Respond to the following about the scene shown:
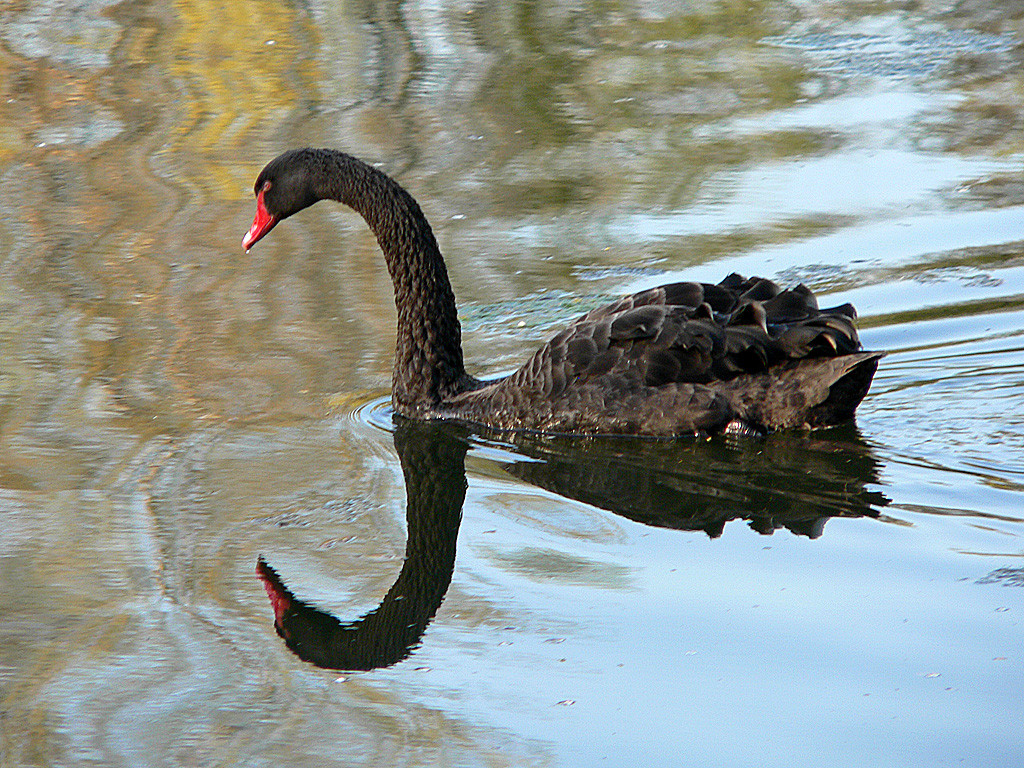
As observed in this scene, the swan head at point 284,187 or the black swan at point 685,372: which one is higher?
the swan head at point 284,187

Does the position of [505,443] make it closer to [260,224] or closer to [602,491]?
[602,491]

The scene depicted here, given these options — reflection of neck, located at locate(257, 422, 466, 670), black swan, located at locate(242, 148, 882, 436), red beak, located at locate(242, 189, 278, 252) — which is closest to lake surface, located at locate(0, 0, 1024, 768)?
reflection of neck, located at locate(257, 422, 466, 670)

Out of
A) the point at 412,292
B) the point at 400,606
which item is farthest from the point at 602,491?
the point at 412,292

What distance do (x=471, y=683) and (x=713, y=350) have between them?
79.0 inches

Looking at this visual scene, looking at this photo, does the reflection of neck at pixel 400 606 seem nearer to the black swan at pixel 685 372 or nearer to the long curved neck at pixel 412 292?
the black swan at pixel 685 372

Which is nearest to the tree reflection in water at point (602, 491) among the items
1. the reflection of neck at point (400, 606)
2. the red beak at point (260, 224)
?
the reflection of neck at point (400, 606)

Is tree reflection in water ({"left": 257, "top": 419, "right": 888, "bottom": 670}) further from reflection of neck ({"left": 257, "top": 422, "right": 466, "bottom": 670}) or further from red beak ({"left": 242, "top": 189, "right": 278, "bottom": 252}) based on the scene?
red beak ({"left": 242, "top": 189, "right": 278, "bottom": 252})

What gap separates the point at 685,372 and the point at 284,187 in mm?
1865

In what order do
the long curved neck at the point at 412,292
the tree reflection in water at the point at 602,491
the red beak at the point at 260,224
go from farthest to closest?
the red beak at the point at 260,224, the long curved neck at the point at 412,292, the tree reflection in water at the point at 602,491

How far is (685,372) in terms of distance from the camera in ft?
18.0

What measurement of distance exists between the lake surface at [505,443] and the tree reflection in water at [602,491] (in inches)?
0.8

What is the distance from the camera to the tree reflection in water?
422cm

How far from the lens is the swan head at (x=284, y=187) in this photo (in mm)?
6094

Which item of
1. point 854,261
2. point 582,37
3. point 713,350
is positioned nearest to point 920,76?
point 582,37
